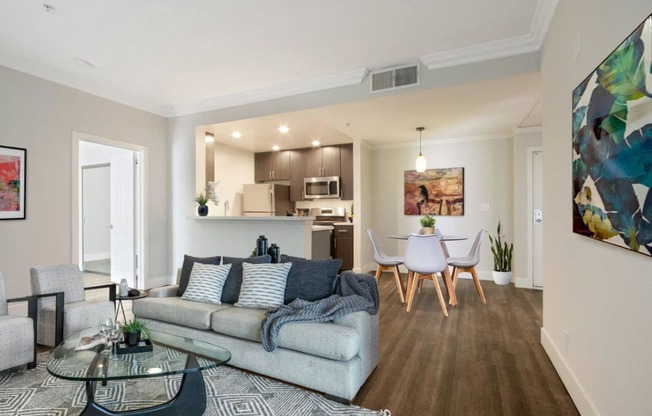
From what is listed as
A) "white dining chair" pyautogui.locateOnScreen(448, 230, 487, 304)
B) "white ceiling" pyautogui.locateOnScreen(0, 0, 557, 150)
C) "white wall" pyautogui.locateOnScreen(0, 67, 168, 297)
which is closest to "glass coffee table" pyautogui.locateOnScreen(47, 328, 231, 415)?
"white wall" pyautogui.locateOnScreen(0, 67, 168, 297)

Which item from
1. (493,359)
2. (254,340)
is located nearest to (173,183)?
(254,340)

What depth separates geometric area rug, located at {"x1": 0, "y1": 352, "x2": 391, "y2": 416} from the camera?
1917 millimetres

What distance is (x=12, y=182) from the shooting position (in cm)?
353

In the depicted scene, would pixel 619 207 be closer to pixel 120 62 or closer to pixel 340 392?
pixel 340 392

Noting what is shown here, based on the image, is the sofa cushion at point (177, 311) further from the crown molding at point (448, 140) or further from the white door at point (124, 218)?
the crown molding at point (448, 140)

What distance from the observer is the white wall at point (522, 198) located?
5.02 metres

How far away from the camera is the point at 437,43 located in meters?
3.18

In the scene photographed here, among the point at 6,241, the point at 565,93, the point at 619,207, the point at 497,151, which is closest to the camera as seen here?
the point at 619,207

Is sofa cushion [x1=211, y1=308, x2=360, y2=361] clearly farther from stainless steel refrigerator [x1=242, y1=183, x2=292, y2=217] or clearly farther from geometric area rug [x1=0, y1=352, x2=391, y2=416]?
stainless steel refrigerator [x1=242, y1=183, x2=292, y2=217]

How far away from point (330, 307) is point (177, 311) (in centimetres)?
128

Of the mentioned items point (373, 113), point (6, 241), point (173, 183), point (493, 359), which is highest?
point (373, 113)

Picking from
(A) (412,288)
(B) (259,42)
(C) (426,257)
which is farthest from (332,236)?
(B) (259,42)

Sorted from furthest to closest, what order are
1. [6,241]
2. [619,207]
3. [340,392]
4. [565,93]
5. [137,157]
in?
[137,157] < [6,241] < [565,93] < [340,392] < [619,207]

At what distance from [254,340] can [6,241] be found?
3135 millimetres
